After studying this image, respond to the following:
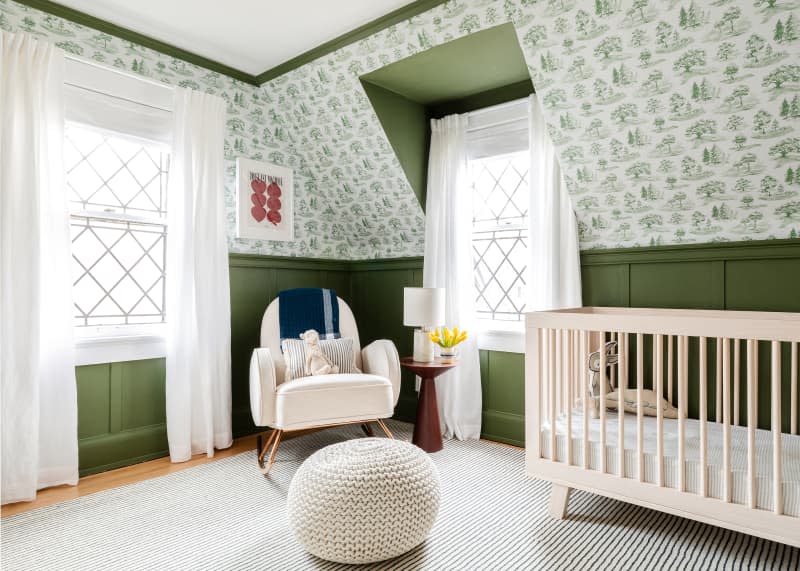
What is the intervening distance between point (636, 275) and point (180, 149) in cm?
259

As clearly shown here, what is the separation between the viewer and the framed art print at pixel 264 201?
3.25m

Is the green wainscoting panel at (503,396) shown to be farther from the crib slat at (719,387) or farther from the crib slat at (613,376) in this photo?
the crib slat at (719,387)

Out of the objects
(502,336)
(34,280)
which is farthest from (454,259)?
(34,280)

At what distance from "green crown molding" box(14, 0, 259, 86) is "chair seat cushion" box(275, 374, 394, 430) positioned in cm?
194

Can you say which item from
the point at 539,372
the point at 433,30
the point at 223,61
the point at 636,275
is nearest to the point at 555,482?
the point at 539,372

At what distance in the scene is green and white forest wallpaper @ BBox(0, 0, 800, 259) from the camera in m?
1.99

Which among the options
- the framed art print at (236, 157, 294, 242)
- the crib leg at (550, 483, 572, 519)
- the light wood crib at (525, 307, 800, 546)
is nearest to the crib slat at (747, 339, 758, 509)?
the light wood crib at (525, 307, 800, 546)

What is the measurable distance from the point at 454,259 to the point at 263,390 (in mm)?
1428

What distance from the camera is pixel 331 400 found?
261cm

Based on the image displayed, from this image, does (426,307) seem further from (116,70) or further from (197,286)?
(116,70)

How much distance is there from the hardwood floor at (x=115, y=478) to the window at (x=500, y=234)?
89cm

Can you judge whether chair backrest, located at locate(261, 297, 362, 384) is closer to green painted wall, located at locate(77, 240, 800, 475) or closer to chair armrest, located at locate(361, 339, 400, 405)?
chair armrest, located at locate(361, 339, 400, 405)

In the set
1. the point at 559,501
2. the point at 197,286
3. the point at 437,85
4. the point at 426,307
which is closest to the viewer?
the point at 559,501

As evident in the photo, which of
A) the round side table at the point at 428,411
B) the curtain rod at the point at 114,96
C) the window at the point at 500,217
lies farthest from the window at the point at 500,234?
the curtain rod at the point at 114,96
